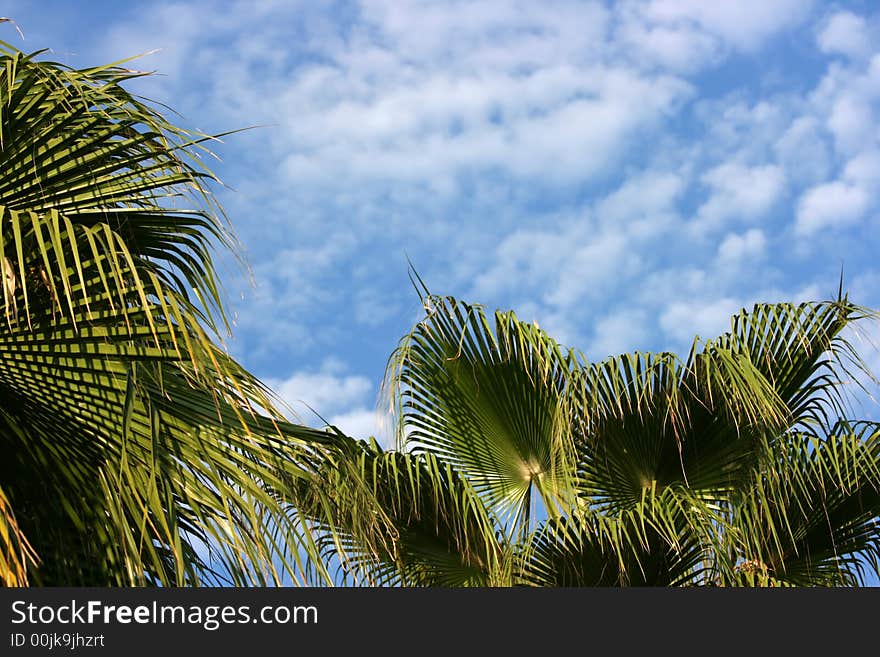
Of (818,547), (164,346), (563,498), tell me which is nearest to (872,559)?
(818,547)

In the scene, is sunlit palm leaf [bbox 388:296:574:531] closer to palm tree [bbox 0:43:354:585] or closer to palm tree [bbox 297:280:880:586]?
palm tree [bbox 297:280:880:586]

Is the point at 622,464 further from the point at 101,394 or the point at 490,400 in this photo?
the point at 101,394

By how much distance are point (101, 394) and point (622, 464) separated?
2.80 meters

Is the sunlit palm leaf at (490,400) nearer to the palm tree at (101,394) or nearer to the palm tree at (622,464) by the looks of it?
the palm tree at (622,464)

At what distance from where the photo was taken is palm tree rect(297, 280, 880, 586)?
189 inches

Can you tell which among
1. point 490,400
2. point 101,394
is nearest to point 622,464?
point 490,400

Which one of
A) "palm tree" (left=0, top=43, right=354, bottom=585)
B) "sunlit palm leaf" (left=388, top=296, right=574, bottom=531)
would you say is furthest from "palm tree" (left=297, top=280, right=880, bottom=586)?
"palm tree" (left=0, top=43, right=354, bottom=585)

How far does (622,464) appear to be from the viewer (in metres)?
5.12

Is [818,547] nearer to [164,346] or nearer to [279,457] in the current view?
[279,457]

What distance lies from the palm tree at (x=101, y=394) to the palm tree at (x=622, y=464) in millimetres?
1415

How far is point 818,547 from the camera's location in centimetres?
518

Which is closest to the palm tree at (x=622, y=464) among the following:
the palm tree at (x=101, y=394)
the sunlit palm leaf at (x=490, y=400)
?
the sunlit palm leaf at (x=490, y=400)

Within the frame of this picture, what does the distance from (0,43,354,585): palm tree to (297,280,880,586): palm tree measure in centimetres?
142

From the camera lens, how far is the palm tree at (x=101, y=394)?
3.17 metres
